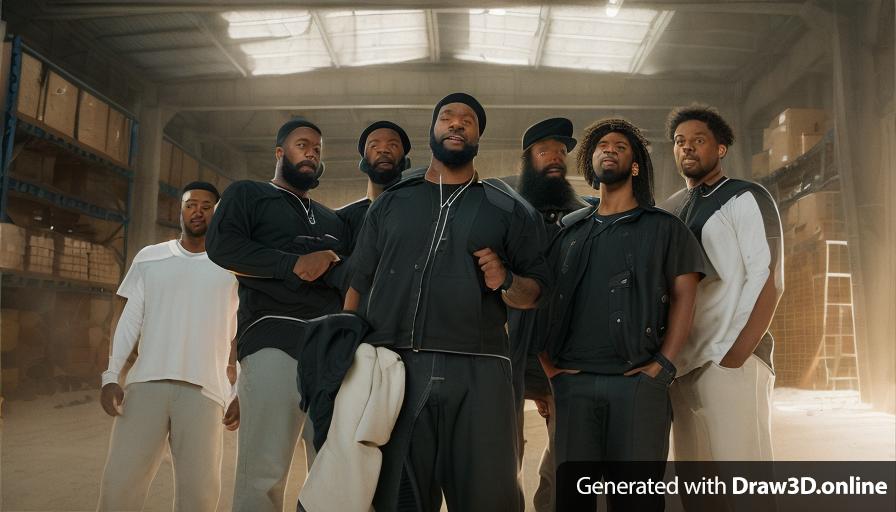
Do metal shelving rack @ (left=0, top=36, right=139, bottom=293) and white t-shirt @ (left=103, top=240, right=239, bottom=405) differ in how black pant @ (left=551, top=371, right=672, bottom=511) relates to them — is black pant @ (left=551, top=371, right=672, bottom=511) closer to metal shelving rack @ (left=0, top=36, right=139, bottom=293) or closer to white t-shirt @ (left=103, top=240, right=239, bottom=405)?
white t-shirt @ (left=103, top=240, right=239, bottom=405)

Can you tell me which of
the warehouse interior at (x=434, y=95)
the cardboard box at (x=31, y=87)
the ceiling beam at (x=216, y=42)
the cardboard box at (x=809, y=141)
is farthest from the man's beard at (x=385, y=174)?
the cardboard box at (x=809, y=141)

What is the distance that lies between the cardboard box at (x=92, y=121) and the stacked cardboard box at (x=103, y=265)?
2.90ft

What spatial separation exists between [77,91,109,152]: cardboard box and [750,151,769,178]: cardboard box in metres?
4.57

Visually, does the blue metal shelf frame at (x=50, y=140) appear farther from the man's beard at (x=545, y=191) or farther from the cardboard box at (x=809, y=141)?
the cardboard box at (x=809, y=141)

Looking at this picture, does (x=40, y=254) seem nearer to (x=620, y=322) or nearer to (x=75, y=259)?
(x=75, y=259)

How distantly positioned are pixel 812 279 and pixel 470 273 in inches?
175

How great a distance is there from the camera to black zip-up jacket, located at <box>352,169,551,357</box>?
1.99m

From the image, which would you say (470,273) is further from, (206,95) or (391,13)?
(206,95)

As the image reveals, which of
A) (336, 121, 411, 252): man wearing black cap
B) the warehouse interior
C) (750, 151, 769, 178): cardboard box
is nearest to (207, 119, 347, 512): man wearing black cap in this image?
(336, 121, 411, 252): man wearing black cap

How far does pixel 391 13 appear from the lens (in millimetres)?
5016

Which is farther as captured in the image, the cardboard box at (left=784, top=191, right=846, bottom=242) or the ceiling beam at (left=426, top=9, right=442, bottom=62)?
the cardboard box at (left=784, top=191, right=846, bottom=242)

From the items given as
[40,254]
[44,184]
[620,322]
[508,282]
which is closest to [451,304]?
[508,282]

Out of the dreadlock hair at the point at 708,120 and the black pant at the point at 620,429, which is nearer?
the black pant at the point at 620,429

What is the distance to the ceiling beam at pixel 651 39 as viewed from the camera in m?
5.05
